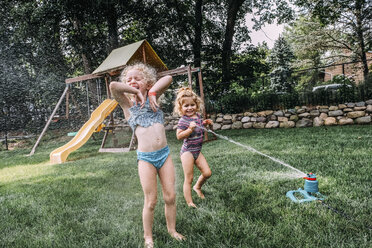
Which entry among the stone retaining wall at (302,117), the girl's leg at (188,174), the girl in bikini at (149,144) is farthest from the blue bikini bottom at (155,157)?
the stone retaining wall at (302,117)

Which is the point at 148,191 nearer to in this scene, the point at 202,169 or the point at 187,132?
the point at 187,132

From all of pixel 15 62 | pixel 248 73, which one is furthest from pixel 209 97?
pixel 15 62

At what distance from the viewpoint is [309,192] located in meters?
2.25

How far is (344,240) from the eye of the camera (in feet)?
5.13

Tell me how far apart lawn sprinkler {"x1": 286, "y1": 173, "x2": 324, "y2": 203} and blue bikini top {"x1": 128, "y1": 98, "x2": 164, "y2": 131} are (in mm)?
1298

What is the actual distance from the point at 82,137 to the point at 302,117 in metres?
7.23

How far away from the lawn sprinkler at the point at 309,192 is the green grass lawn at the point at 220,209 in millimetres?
55

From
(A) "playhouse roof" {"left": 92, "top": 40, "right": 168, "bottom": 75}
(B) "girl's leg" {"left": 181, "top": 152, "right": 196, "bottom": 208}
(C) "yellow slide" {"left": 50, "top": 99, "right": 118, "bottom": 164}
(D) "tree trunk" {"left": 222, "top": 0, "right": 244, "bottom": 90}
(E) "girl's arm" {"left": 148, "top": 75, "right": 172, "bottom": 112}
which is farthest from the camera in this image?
(D) "tree trunk" {"left": 222, "top": 0, "right": 244, "bottom": 90}

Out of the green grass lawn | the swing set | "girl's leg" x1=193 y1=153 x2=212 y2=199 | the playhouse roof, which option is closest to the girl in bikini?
the green grass lawn

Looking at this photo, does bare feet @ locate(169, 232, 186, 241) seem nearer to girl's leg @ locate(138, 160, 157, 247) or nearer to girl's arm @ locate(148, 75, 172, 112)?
girl's leg @ locate(138, 160, 157, 247)

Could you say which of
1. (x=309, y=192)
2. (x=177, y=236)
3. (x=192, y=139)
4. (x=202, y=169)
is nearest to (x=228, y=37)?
(x=192, y=139)

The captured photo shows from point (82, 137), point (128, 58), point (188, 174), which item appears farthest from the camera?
point (128, 58)

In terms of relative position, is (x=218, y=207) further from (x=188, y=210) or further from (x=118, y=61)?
(x=118, y=61)

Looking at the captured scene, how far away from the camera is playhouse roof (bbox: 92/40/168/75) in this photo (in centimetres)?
673
